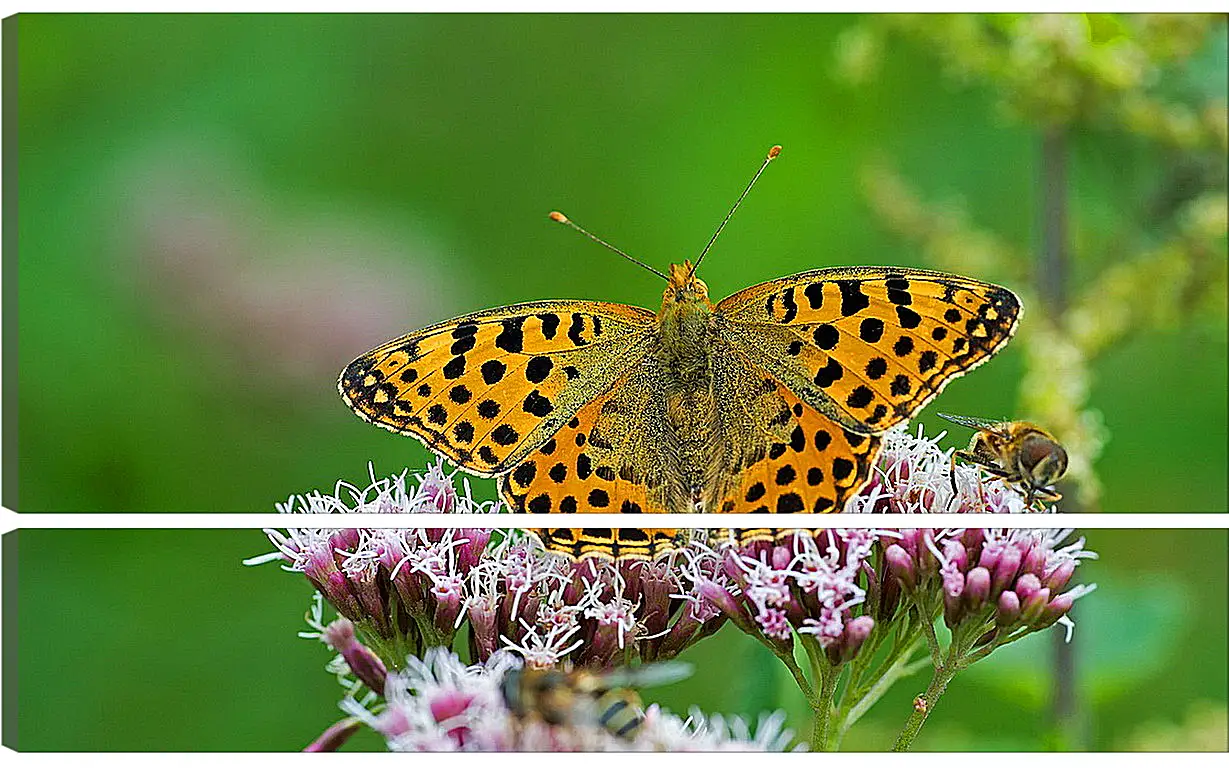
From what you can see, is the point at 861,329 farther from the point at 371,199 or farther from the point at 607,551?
the point at 371,199

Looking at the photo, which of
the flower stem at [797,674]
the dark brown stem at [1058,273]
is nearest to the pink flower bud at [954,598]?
the flower stem at [797,674]

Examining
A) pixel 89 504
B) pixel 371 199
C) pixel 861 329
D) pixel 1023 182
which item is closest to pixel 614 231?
pixel 371 199

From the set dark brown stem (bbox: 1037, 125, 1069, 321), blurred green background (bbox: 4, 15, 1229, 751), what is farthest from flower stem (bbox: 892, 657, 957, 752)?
blurred green background (bbox: 4, 15, 1229, 751)

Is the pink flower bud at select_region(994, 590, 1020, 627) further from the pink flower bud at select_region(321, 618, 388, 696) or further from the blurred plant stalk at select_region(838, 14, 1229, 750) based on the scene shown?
the pink flower bud at select_region(321, 618, 388, 696)

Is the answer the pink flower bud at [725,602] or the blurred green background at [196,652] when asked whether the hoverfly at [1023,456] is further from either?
the blurred green background at [196,652]

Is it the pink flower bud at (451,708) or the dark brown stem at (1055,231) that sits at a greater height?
the dark brown stem at (1055,231)

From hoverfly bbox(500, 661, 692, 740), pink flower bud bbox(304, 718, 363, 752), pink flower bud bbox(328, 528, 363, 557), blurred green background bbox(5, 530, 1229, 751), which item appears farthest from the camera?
blurred green background bbox(5, 530, 1229, 751)

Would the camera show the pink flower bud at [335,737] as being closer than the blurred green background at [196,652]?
Yes

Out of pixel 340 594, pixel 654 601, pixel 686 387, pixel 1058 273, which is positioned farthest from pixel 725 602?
pixel 1058 273
